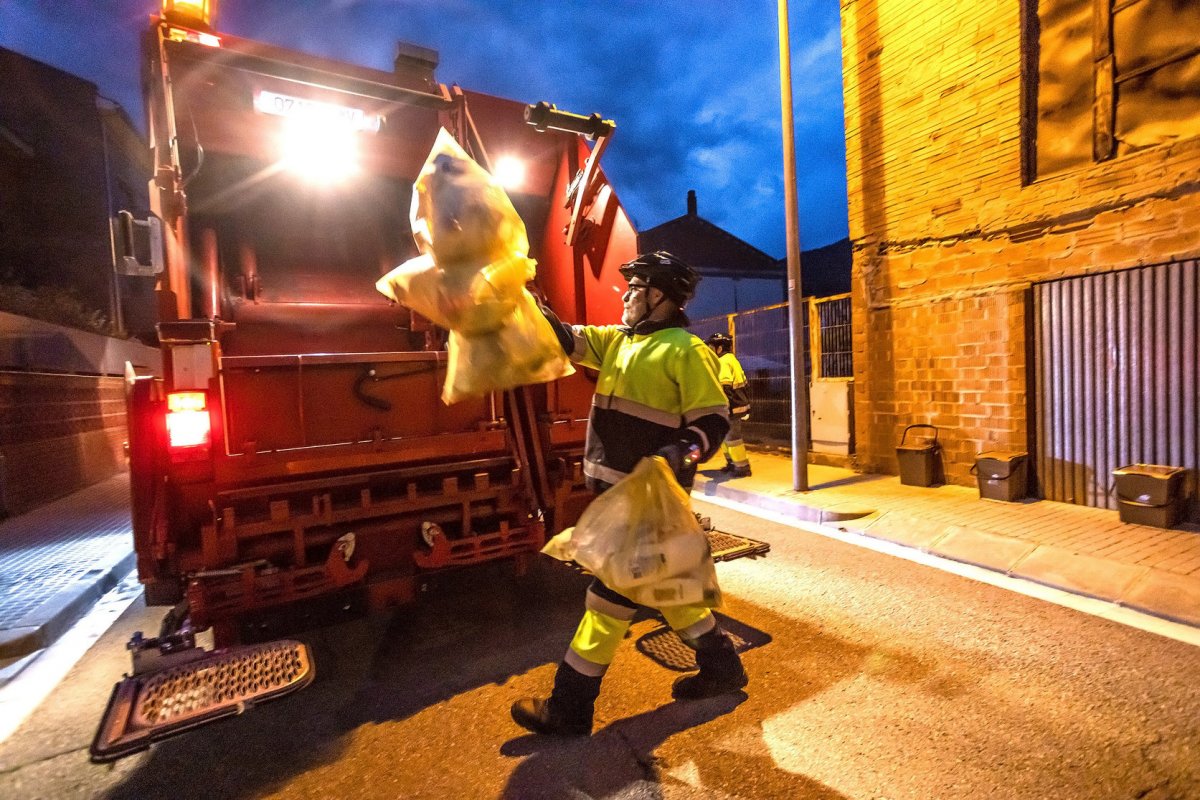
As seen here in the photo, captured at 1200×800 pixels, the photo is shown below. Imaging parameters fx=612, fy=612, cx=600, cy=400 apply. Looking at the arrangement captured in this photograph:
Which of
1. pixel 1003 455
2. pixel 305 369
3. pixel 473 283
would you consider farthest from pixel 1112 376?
pixel 305 369

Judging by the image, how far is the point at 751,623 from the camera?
3504 millimetres

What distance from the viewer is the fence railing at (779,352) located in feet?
28.1

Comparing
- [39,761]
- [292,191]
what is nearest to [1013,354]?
[292,191]

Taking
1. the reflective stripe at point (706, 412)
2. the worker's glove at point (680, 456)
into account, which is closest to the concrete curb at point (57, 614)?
the worker's glove at point (680, 456)

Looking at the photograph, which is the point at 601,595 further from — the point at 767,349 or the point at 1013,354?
the point at 767,349

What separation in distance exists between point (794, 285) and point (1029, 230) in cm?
225

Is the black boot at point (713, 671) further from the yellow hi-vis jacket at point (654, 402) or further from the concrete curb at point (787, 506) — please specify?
the concrete curb at point (787, 506)

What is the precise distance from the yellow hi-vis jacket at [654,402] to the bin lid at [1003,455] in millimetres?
4734

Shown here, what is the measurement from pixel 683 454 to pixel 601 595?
67 centimetres

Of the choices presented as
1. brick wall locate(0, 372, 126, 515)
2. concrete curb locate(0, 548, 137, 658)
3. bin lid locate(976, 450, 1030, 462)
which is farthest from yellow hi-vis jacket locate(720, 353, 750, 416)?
brick wall locate(0, 372, 126, 515)

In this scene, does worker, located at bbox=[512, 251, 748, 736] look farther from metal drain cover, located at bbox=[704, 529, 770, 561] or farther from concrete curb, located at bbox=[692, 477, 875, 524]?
concrete curb, located at bbox=[692, 477, 875, 524]

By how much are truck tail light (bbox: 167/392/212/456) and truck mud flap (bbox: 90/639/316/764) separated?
3.05ft

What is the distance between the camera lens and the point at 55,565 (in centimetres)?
497

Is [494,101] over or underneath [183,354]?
over
